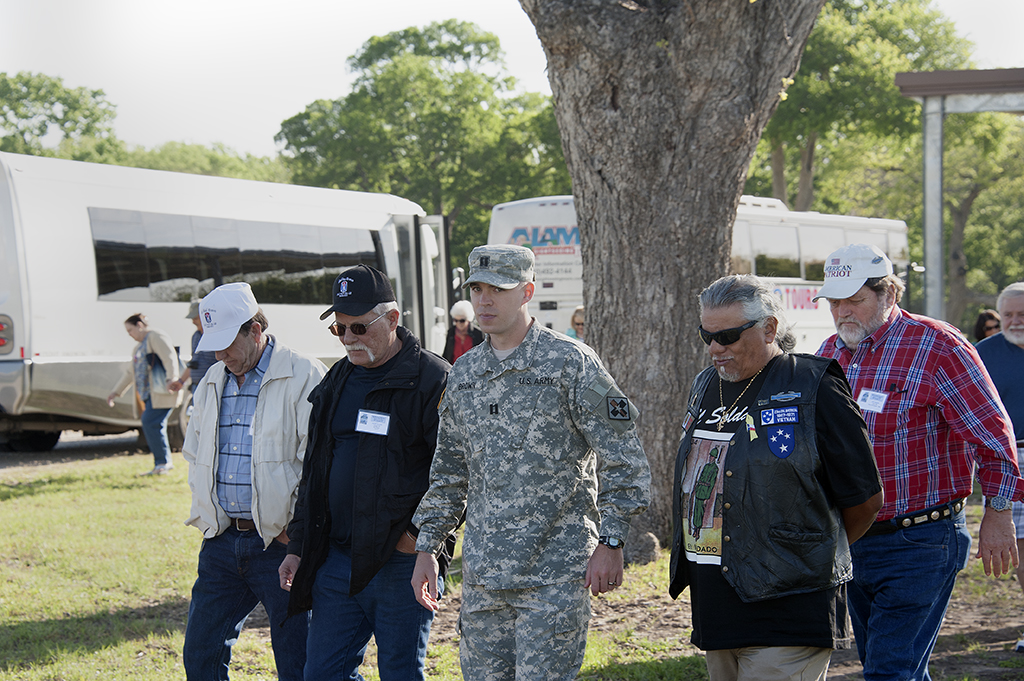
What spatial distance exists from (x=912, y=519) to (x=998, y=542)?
331mm

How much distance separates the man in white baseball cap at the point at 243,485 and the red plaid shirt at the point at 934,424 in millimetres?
2220

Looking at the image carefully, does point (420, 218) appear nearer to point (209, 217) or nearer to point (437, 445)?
point (209, 217)

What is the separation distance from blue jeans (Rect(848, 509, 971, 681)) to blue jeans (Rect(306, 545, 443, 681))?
1.60 metres

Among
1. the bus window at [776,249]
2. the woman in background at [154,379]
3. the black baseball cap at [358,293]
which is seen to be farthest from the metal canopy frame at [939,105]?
the black baseball cap at [358,293]

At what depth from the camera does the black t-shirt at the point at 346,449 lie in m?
3.53

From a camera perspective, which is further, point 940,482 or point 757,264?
point 757,264

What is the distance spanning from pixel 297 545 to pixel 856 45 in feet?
89.1

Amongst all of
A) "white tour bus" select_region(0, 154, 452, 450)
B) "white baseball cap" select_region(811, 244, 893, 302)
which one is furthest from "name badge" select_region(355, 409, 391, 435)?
"white tour bus" select_region(0, 154, 452, 450)

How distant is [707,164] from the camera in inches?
259

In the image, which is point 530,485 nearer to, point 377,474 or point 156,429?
point 377,474

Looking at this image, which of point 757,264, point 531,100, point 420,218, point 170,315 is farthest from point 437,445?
point 531,100

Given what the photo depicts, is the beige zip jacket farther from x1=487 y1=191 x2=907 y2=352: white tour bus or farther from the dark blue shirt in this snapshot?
x1=487 y1=191 x2=907 y2=352: white tour bus

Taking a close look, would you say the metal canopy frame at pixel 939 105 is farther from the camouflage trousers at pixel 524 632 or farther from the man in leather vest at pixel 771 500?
the camouflage trousers at pixel 524 632

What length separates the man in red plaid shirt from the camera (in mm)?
3445
